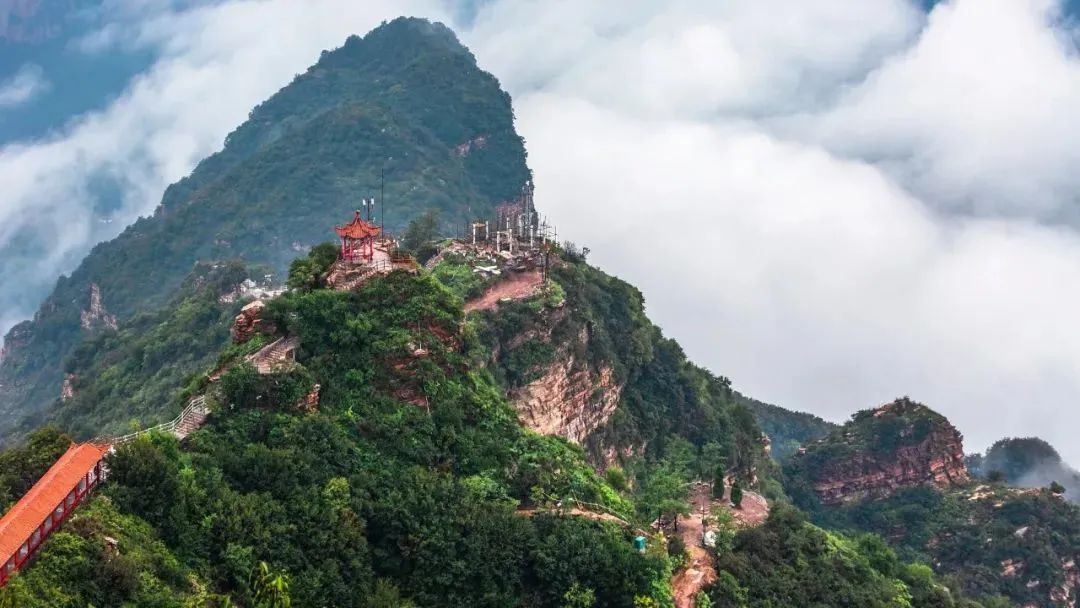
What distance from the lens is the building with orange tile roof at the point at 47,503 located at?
22781 mm

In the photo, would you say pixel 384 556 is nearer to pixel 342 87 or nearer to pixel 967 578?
pixel 967 578

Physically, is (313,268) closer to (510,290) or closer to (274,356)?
(274,356)

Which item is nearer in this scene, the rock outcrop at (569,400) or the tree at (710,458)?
the rock outcrop at (569,400)

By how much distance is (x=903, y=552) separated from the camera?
74625 mm

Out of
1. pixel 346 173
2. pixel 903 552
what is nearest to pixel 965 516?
pixel 903 552

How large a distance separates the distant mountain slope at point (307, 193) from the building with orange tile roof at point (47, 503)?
4316 inches

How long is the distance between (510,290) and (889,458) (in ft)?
151

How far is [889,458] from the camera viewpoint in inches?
3324

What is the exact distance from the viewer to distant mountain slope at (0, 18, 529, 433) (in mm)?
142250

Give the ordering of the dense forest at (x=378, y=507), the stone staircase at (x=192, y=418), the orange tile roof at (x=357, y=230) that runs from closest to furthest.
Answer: the dense forest at (x=378, y=507) < the stone staircase at (x=192, y=418) < the orange tile roof at (x=357, y=230)

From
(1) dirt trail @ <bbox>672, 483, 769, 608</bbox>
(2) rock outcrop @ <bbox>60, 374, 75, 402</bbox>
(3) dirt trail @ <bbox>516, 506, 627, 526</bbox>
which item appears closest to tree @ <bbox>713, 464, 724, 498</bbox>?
(1) dirt trail @ <bbox>672, 483, 769, 608</bbox>

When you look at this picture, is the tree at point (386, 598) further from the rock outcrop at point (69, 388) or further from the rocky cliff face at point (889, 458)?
the rock outcrop at point (69, 388)

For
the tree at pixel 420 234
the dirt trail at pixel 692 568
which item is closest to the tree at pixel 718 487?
the dirt trail at pixel 692 568

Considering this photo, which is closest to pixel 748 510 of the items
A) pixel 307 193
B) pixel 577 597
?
pixel 577 597
